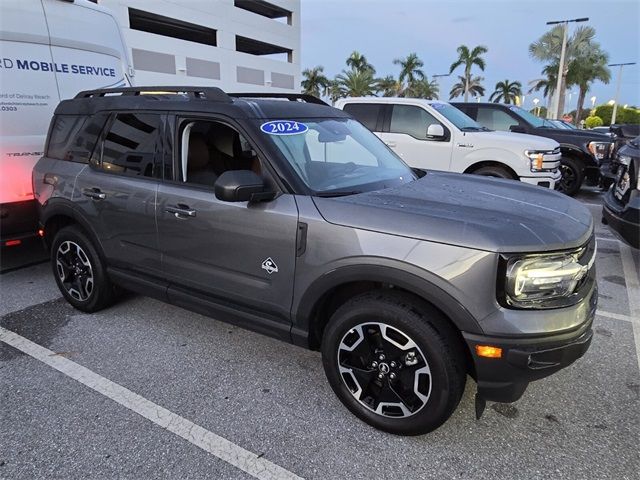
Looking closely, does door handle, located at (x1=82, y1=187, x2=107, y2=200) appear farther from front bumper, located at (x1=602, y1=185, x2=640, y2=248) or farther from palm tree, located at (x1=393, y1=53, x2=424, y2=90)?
palm tree, located at (x1=393, y1=53, x2=424, y2=90)

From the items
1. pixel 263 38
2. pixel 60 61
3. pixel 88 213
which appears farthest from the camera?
pixel 263 38

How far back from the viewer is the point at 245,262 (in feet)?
9.29

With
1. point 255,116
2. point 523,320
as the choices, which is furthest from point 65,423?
point 523,320

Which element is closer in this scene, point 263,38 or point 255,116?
point 255,116

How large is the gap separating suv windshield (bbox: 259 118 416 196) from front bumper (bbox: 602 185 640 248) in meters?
2.46

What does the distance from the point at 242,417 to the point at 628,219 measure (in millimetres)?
4027

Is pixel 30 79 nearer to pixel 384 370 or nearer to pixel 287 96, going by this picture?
pixel 287 96

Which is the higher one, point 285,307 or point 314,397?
point 285,307

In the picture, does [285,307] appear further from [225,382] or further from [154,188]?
[154,188]

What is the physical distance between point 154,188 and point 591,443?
3060 mm

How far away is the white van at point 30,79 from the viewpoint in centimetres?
445

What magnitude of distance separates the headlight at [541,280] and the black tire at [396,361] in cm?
37

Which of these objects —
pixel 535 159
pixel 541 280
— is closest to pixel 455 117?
pixel 535 159

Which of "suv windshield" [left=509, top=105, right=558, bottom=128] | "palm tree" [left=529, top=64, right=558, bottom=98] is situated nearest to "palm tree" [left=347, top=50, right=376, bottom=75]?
"palm tree" [left=529, top=64, right=558, bottom=98]
